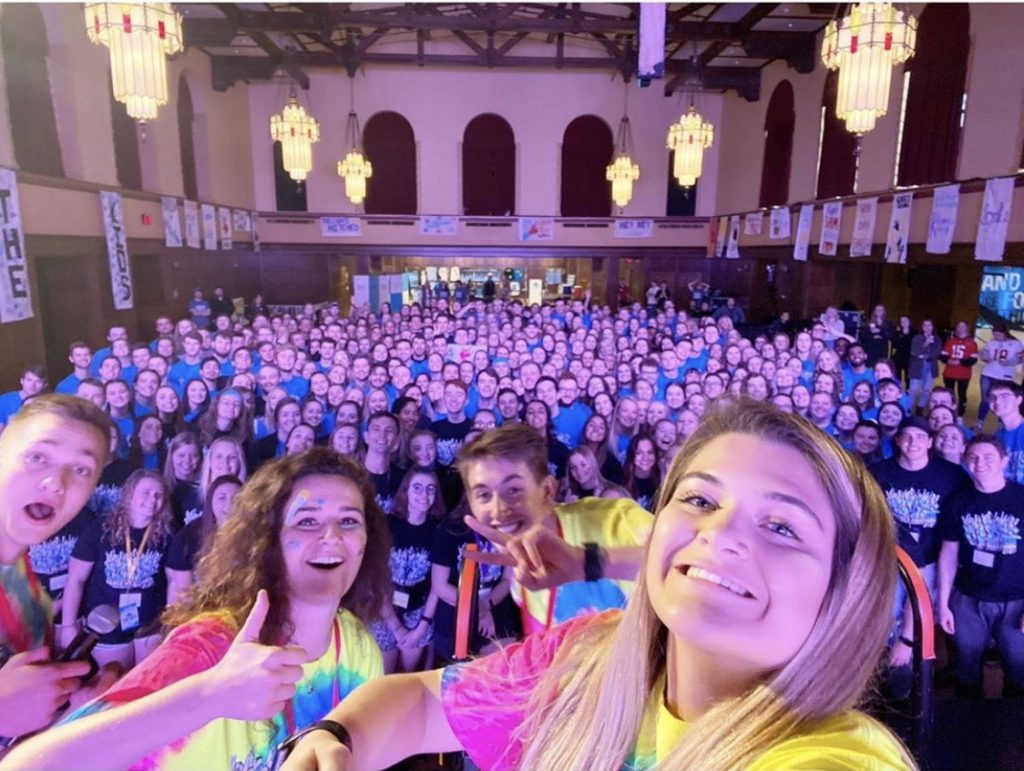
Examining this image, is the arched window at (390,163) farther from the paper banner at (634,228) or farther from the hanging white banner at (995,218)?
the hanging white banner at (995,218)

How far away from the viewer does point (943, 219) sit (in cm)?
1023

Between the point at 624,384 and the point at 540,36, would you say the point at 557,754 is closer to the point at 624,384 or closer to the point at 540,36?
the point at 624,384

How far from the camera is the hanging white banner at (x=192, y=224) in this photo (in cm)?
1528

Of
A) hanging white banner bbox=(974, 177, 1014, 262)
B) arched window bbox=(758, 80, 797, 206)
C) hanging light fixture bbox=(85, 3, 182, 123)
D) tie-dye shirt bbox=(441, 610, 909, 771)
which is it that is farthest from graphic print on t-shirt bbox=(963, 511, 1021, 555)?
arched window bbox=(758, 80, 797, 206)

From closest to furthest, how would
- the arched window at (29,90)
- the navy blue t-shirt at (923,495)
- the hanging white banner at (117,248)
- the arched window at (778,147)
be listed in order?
the navy blue t-shirt at (923,495)
the arched window at (29,90)
the hanging white banner at (117,248)
the arched window at (778,147)

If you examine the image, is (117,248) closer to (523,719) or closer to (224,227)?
(224,227)

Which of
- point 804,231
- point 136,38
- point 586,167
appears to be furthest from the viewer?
point 586,167

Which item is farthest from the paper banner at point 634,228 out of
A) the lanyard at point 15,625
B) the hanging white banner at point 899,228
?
the lanyard at point 15,625

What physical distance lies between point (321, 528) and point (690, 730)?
130 centimetres

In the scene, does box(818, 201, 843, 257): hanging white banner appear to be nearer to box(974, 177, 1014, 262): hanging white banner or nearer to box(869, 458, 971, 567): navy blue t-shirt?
box(974, 177, 1014, 262): hanging white banner

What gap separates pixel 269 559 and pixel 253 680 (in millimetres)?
717

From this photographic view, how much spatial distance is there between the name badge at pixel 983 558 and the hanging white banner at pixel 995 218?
682 cm

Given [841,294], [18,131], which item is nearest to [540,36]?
[841,294]

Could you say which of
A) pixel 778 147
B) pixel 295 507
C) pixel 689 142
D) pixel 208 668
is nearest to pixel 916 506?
pixel 295 507
